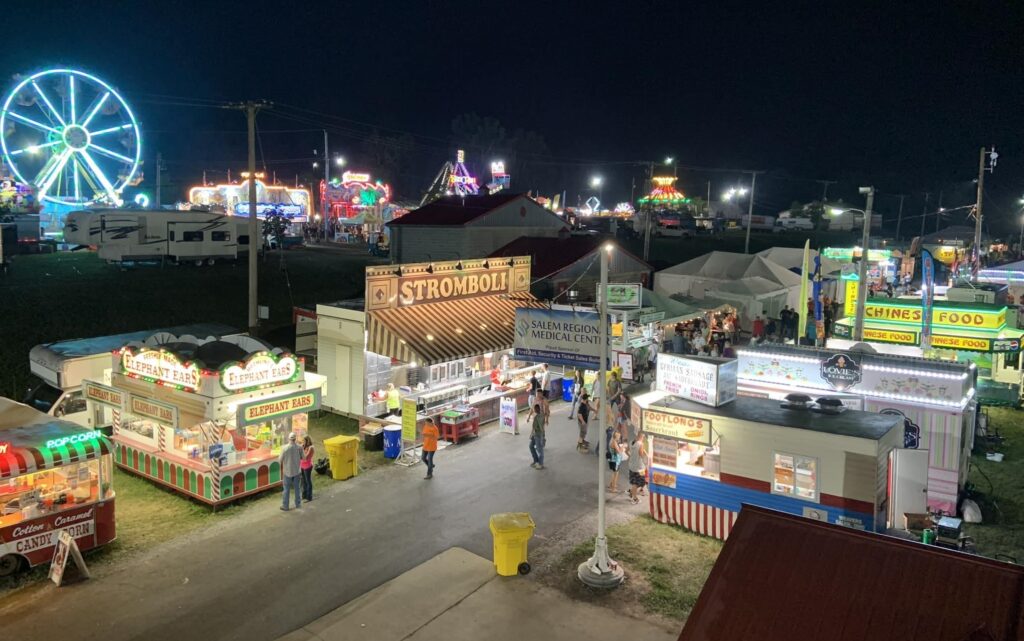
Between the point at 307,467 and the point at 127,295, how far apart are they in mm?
19968

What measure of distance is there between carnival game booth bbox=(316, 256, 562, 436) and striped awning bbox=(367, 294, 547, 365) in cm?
3

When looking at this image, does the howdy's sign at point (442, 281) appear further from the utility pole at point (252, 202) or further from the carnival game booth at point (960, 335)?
the carnival game booth at point (960, 335)

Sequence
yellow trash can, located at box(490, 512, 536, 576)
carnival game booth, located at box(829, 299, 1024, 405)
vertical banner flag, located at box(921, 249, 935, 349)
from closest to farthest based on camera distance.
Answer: yellow trash can, located at box(490, 512, 536, 576), vertical banner flag, located at box(921, 249, 935, 349), carnival game booth, located at box(829, 299, 1024, 405)

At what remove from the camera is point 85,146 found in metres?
42.3

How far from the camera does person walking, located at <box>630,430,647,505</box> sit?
1359 centimetres

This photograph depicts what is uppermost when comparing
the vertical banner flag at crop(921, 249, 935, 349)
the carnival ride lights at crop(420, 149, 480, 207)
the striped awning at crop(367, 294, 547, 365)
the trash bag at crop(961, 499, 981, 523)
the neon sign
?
the carnival ride lights at crop(420, 149, 480, 207)

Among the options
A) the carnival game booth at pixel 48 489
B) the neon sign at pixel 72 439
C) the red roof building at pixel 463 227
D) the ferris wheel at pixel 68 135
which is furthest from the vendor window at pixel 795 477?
the ferris wheel at pixel 68 135

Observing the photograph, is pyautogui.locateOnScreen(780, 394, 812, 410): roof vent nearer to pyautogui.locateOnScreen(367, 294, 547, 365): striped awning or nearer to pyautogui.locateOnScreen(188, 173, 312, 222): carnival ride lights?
pyautogui.locateOnScreen(367, 294, 547, 365): striped awning

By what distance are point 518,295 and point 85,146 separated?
33500 mm

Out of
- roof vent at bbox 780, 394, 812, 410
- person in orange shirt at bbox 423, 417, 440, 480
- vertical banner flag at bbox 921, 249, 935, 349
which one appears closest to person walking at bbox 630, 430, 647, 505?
roof vent at bbox 780, 394, 812, 410

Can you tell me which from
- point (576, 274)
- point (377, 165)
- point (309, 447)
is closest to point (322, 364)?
point (309, 447)

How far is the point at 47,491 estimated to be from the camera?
1067cm

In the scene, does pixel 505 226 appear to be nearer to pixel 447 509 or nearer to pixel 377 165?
pixel 447 509

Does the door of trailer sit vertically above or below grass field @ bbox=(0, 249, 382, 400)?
below
